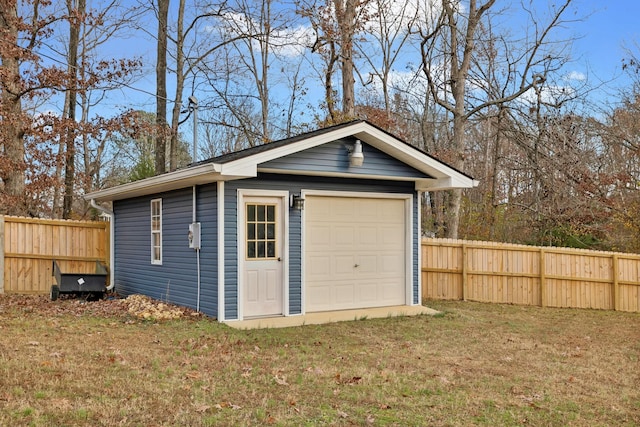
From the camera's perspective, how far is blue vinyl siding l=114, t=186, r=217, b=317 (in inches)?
362

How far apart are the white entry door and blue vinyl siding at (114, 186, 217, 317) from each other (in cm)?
53

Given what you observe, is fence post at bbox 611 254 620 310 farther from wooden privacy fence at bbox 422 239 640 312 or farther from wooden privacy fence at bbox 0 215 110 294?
wooden privacy fence at bbox 0 215 110 294

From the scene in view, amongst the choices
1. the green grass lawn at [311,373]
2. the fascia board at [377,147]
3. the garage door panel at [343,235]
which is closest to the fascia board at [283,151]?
the fascia board at [377,147]

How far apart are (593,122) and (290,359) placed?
618 inches

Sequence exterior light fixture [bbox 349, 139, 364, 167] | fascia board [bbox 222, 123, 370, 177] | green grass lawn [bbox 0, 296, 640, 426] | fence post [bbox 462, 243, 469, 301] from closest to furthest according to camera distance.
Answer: green grass lawn [bbox 0, 296, 640, 426] → fascia board [bbox 222, 123, 370, 177] → exterior light fixture [bbox 349, 139, 364, 167] → fence post [bbox 462, 243, 469, 301]

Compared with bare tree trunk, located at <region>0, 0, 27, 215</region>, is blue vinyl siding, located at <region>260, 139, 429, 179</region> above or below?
below

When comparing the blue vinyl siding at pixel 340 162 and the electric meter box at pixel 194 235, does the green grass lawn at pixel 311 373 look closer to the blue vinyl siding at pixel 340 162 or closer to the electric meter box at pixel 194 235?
the electric meter box at pixel 194 235

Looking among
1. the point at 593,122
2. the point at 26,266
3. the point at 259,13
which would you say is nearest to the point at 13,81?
the point at 26,266

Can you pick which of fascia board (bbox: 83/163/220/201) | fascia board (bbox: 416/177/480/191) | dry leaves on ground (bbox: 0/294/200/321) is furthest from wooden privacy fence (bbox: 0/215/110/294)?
fascia board (bbox: 416/177/480/191)

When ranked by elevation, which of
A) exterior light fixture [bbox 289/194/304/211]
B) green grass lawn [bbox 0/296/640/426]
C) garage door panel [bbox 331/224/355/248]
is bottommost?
green grass lawn [bbox 0/296/640/426]

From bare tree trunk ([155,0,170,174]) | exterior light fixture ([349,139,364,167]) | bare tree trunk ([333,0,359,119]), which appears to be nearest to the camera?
exterior light fixture ([349,139,364,167])

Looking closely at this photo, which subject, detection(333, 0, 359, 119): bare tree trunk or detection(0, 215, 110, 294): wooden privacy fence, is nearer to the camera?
detection(0, 215, 110, 294): wooden privacy fence

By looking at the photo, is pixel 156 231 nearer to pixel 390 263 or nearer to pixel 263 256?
pixel 263 256

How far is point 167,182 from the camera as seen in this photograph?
9523 millimetres
